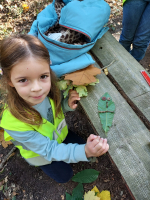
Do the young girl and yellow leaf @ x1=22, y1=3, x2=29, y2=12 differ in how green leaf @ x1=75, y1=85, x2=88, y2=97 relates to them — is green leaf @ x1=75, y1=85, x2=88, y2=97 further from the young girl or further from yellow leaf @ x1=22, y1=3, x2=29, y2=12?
yellow leaf @ x1=22, y1=3, x2=29, y2=12

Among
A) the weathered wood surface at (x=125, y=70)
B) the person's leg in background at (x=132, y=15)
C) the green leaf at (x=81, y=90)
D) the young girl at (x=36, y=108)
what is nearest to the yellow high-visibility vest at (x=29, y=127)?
the young girl at (x=36, y=108)

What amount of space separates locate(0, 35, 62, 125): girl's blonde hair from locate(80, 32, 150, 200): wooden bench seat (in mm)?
495

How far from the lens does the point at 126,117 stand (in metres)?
1.27

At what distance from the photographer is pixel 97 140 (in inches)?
45.0

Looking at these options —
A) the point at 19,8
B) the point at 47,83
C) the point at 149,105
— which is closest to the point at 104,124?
the point at 149,105

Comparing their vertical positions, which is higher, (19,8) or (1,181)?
(19,8)

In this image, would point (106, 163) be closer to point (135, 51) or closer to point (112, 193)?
point (112, 193)

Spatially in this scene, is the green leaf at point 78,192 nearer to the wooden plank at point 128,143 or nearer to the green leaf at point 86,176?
the green leaf at point 86,176

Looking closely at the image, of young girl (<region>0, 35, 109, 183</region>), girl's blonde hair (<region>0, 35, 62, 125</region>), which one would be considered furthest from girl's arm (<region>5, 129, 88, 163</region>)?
girl's blonde hair (<region>0, 35, 62, 125</region>)

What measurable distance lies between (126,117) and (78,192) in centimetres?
112

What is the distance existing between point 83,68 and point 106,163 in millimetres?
1258

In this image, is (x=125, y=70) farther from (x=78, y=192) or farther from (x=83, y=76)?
(x=78, y=192)

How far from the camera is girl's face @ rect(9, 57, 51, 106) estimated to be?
0.98m

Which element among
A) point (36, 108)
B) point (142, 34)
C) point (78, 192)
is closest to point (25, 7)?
point (142, 34)
